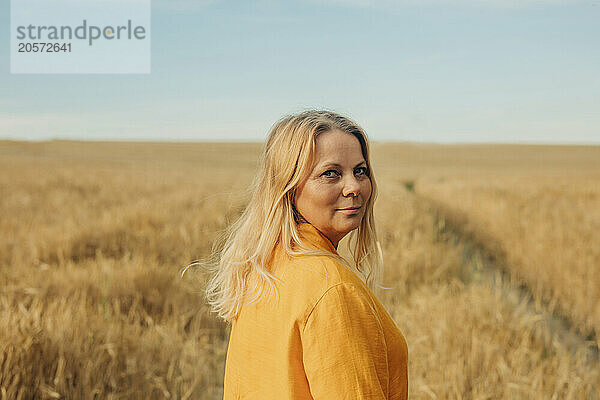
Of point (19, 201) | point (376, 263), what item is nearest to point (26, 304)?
point (376, 263)

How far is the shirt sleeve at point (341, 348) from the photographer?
114 centimetres

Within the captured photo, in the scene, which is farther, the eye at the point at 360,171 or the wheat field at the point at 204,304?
the wheat field at the point at 204,304

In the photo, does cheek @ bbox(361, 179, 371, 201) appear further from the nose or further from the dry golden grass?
the dry golden grass

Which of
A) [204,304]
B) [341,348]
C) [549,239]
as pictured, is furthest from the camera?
[549,239]

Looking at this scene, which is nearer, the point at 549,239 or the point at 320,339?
the point at 320,339

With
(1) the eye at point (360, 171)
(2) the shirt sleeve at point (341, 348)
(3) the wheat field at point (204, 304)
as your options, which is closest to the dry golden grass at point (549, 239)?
(3) the wheat field at point (204, 304)

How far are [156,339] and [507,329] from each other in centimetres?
249

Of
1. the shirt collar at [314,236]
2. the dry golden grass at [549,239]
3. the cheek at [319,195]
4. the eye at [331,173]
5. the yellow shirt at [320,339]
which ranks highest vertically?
the eye at [331,173]

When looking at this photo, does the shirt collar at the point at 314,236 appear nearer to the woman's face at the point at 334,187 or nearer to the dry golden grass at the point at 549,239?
the woman's face at the point at 334,187

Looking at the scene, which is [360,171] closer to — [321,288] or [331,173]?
[331,173]

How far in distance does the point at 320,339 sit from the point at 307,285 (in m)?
0.12

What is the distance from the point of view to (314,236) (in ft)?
4.47

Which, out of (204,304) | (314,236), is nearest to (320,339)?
(314,236)

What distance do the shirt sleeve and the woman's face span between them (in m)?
0.24
